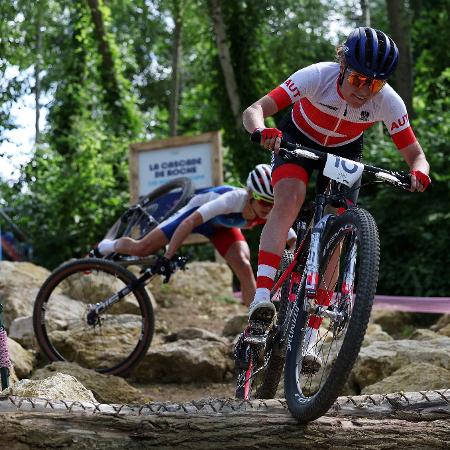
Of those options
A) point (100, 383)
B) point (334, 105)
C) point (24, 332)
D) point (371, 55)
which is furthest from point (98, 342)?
point (371, 55)

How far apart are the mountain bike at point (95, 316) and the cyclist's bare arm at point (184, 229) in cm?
22

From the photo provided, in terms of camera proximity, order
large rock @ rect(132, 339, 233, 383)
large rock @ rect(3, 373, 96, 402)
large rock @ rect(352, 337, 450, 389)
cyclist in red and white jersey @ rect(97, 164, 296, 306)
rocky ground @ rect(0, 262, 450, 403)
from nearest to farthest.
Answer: large rock @ rect(3, 373, 96, 402) → rocky ground @ rect(0, 262, 450, 403) → large rock @ rect(352, 337, 450, 389) → cyclist in red and white jersey @ rect(97, 164, 296, 306) → large rock @ rect(132, 339, 233, 383)

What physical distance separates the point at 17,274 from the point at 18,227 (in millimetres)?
5651

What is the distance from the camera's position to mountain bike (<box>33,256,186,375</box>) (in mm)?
7316

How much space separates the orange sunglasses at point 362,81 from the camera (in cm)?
443

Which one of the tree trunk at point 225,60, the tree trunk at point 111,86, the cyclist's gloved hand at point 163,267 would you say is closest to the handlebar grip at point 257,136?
the cyclist's gloved hand at point 163,267

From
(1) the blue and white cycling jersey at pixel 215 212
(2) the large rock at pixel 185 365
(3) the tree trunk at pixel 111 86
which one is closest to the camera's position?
(1) the blue and white cycling jersey at pixel 215 212

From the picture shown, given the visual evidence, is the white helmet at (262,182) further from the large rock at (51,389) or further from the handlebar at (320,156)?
the large rock at (51,389)

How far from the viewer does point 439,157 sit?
12484 millimetres

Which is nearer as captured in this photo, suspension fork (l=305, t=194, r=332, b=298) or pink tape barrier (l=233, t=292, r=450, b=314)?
suspension fork (l=305, t=194, r=332, b=298)

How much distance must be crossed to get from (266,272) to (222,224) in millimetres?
2612

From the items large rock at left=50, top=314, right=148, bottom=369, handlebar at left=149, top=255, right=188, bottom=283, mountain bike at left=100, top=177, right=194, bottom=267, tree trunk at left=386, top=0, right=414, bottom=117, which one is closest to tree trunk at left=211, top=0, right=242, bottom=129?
tree trunk at left=386, top=0, right=414, bottom=117

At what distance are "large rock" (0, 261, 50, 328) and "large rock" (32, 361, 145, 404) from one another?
8.96 feet

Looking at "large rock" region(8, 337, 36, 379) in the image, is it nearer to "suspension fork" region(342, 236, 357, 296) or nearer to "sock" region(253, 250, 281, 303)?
"sock" region(253, 250, 281, 303)
